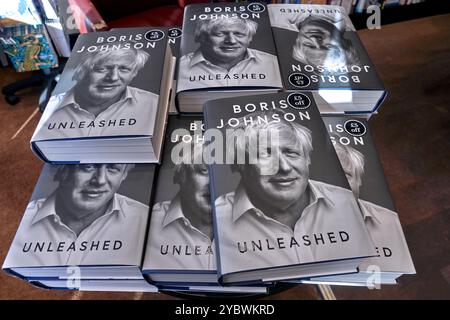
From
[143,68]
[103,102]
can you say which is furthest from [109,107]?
[143,68]

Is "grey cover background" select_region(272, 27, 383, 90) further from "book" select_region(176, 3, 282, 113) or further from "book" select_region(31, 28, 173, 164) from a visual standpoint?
"book" select_region(31, 28, 173, 164)

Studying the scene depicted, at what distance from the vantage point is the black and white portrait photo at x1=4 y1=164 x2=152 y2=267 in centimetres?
60

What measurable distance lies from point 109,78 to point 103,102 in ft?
0.24

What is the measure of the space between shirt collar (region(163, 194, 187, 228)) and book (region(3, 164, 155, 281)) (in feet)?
0.14

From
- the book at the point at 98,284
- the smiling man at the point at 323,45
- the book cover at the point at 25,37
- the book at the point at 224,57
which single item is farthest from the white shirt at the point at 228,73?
the book cover at the point at 25,37

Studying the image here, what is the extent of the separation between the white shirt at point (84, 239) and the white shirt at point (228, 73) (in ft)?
0.99

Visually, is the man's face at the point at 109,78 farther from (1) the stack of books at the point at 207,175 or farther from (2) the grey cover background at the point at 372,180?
(2) the grey cover background at the point at 372,180

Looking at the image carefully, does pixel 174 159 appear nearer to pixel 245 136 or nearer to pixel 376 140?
pixel 245 136

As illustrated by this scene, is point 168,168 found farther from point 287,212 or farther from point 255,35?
point 255,35

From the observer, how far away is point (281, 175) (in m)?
0.62

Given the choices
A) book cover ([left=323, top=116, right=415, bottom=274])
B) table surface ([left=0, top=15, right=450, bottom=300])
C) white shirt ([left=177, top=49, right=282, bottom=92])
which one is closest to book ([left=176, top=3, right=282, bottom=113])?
white shirt ([left=177, top=49, right=282, bottom=92])

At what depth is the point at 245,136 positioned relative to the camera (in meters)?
0.67

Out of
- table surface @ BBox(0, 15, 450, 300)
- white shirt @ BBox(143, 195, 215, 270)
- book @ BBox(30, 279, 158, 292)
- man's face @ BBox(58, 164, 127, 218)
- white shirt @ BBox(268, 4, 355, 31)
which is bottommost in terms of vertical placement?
table surface @ BBox(0, 15, 450, 300)
